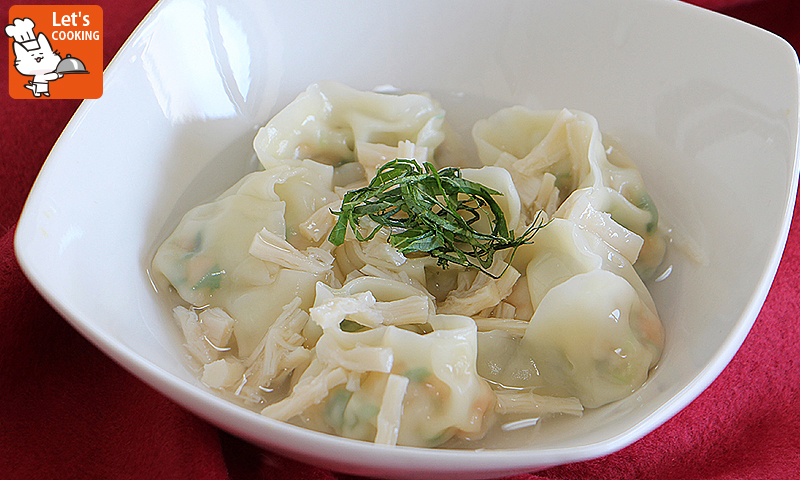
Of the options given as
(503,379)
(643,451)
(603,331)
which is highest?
(603,331)

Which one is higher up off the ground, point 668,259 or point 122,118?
point 122,118

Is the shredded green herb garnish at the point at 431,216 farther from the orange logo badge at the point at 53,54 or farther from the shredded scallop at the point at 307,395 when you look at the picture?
the orange logo badge at the point at 53,54

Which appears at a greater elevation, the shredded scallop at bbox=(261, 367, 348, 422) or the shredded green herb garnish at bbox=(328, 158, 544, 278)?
the shredded green herb garnish at bbox=(328, 158, 544, 278)

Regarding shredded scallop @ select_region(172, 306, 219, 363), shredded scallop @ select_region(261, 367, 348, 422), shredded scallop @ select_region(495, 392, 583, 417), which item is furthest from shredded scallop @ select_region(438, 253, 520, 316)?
shredded scallop @ select_region(172, 306, 219, 363)

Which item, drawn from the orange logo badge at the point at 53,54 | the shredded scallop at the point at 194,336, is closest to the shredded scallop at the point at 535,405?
the shredded scallop at the point at 194,336

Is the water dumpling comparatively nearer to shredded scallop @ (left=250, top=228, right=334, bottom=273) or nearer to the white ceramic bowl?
the white ceramic bowl

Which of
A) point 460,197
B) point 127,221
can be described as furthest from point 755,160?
point 127,221

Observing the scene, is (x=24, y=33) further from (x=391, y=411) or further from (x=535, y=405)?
(x=535, y=405)

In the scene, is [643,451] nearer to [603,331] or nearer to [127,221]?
[603,331]
